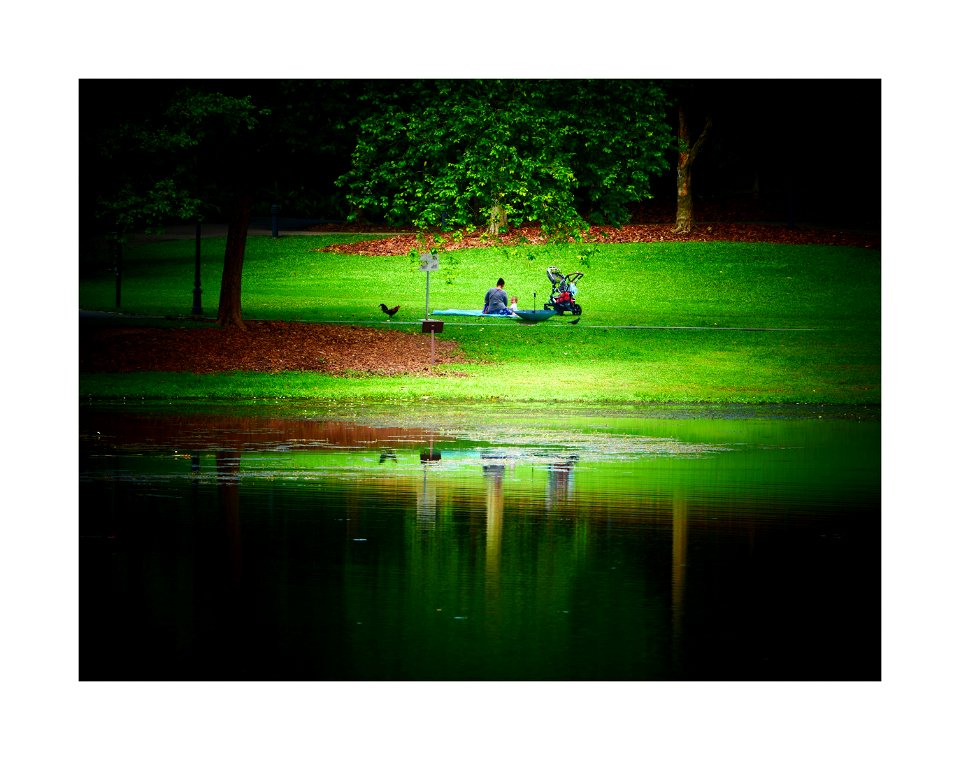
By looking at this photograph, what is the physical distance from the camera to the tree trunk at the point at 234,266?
2903 centimetres

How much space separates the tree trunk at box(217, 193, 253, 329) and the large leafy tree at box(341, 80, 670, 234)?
10.3 feet

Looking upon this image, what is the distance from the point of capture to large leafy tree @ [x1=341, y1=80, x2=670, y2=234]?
80.9 feet

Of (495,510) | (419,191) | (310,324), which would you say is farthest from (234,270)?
(495,510)

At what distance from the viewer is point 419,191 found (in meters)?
25.3

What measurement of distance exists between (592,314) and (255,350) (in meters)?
13.0

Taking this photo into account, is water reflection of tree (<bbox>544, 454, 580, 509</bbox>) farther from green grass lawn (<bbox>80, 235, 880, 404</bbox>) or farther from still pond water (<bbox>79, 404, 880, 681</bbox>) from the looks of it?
green grass lawn (<bbox>80, 235, 880, 404</bbox>)

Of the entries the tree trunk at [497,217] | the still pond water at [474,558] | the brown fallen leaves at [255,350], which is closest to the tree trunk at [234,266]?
the brown fallen leaves at [255,350]

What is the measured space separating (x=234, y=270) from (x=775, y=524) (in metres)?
19.2

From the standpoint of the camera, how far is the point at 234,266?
29.5m

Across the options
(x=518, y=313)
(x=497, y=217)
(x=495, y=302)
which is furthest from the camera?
(x=518, y=313)

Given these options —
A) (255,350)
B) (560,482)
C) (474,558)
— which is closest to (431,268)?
(255,350)

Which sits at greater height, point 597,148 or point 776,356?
point 597,148

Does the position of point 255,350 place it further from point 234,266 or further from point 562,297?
point 562,297

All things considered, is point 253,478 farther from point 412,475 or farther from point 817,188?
point 817,188
